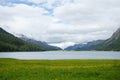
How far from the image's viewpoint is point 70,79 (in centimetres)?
3391

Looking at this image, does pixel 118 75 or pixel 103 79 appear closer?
pixel 103 79

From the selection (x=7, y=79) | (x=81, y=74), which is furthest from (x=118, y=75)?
(x=7, y=79)

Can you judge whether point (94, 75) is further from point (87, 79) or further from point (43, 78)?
point (43, 78)

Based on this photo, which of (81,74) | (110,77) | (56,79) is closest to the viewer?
(56,79)

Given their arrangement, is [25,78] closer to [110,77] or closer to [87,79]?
[87,79]

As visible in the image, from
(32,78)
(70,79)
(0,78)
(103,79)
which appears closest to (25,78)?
(32,78)

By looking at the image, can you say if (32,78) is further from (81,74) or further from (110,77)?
(110,77)

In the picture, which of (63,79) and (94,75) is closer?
(63,79)

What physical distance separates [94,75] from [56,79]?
7495mm

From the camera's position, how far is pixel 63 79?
111 feet

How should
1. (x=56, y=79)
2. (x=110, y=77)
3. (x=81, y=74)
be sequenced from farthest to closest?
(x=81, y=74), (x=110, y=77), (x=56, y=79)

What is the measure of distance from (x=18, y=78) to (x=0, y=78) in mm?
2523

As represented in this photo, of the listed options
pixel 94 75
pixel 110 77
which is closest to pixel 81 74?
pixel 94 75

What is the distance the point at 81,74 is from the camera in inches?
1545
